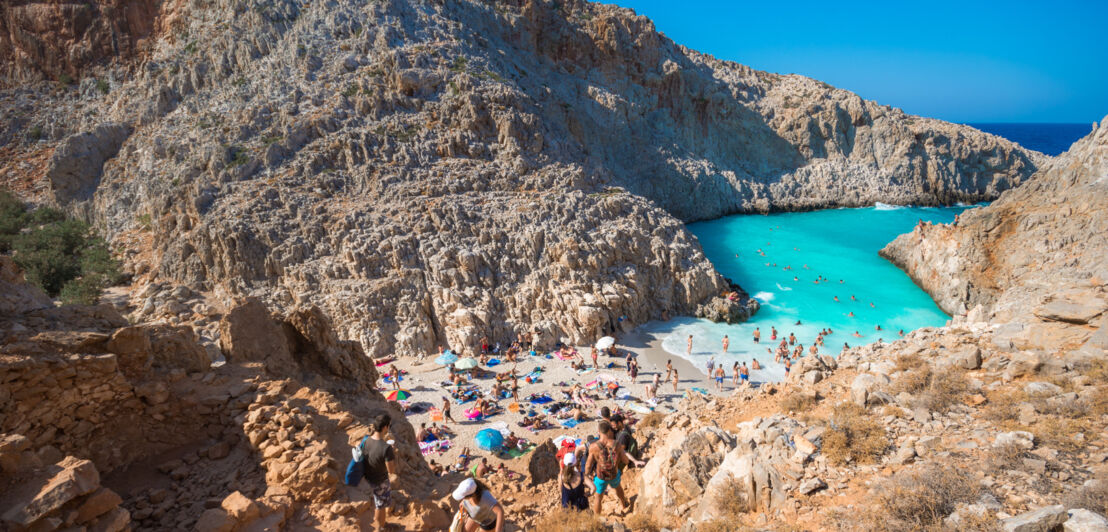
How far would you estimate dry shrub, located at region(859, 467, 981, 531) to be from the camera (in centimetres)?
492

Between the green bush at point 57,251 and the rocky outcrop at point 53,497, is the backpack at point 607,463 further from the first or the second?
the green bush at point 57,251

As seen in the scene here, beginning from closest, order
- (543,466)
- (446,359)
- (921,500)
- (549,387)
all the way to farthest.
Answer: (921,500) → (543,466) → (549,387) → (446,359)

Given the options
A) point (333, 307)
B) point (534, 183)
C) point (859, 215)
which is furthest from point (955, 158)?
point (333, 307)

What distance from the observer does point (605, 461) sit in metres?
6.98

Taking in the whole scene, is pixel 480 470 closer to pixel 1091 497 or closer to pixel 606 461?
pixel 606 461

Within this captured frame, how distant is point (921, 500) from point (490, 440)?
1159cm

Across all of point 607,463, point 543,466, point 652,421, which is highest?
point 607,463

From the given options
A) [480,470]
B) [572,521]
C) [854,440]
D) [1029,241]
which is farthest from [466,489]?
[1029,241]

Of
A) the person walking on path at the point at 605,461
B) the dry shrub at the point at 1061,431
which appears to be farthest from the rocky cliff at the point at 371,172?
the dry shrub at the point at 1061,431

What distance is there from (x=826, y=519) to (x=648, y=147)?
42477 mm

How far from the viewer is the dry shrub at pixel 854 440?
6297 mm

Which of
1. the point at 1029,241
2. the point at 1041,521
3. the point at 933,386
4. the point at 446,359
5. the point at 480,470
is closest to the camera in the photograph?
the point at 1041,521

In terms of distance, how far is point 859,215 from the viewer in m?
46.9

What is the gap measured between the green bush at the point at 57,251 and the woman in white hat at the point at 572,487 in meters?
22.8
